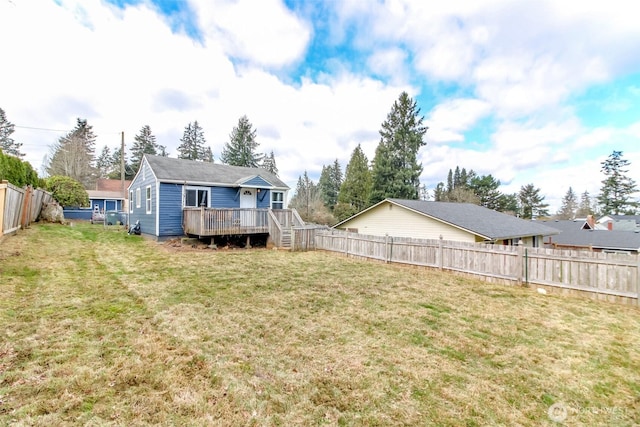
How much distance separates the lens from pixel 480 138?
28.5 metres

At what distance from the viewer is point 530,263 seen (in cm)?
828

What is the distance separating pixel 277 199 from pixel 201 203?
502cm

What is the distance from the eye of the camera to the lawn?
2621mm

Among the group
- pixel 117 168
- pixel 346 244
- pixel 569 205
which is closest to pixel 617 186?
pixel 569 205

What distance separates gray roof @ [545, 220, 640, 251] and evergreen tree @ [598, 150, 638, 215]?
24881mm

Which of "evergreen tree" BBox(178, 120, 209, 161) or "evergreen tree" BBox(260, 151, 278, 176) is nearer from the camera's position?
"evergreen tree" BBox(178, 120, 209, 161)

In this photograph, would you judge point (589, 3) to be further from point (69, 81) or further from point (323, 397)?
point (69, 81)

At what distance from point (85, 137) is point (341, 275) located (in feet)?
175

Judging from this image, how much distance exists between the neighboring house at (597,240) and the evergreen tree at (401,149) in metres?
15.2

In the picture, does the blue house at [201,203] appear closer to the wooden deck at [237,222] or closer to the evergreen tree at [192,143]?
the wooden deck at [237,222]

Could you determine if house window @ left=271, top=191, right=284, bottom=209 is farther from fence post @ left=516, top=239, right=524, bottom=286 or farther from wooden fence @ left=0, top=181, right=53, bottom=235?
fence post @ left=516, top=239, right=524, bottom=286

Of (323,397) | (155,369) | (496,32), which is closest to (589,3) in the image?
(496,32)

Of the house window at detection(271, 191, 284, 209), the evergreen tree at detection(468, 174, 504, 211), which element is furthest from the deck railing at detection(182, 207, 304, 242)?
the evergreen tree at detection(468, 174, 504, 211)

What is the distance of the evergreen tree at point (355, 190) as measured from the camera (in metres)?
37.6
